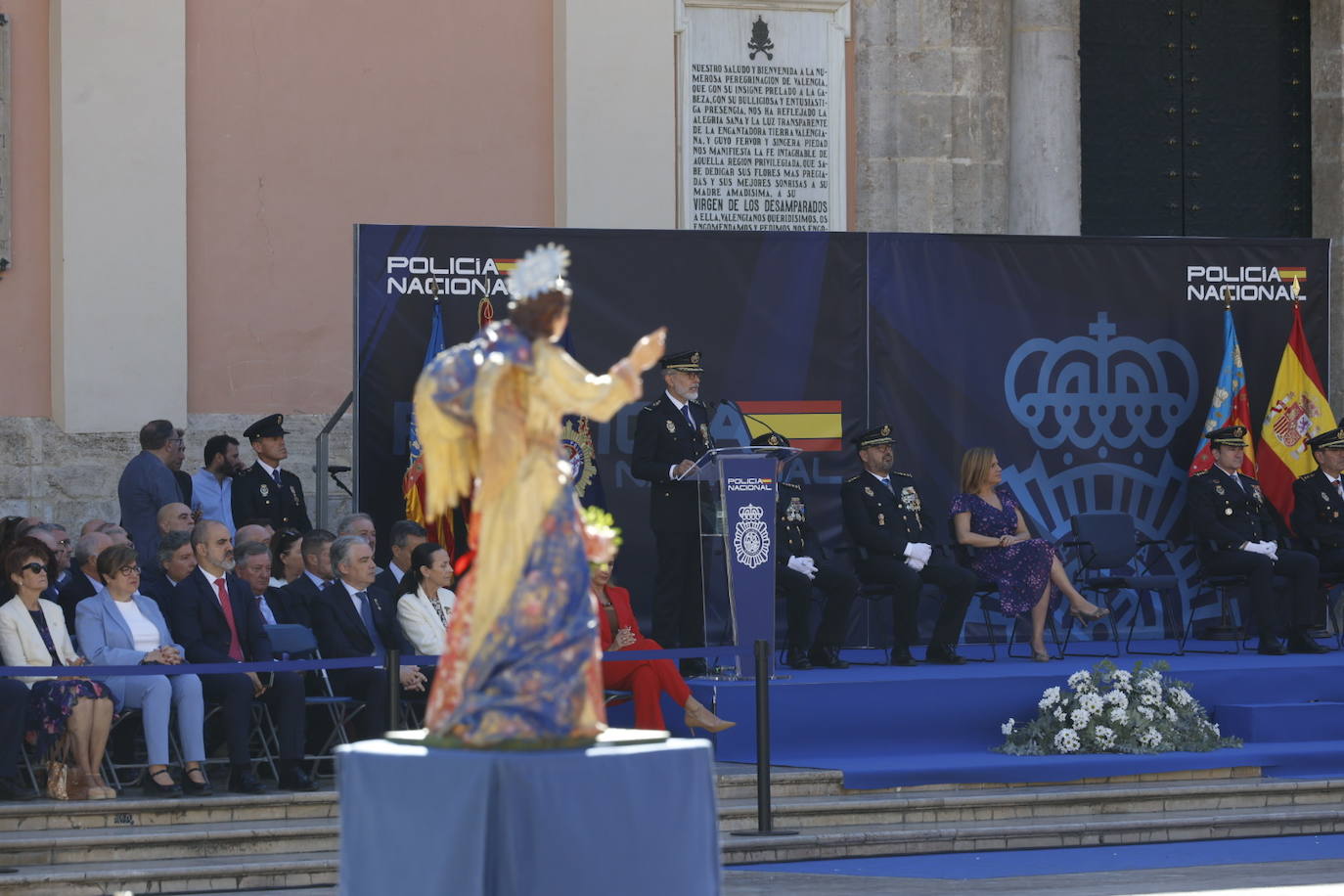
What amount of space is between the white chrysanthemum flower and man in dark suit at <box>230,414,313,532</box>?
462cm

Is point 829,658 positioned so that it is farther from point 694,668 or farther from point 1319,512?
point 1319,512

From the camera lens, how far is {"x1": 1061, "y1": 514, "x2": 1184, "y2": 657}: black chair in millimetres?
13883

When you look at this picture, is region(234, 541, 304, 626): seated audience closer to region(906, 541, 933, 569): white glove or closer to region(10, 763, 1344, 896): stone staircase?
region(10, 763, 1344, 896): stone staircase

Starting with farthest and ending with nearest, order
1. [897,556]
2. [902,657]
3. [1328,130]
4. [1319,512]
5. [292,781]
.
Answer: [1328,130] < [1319,512] < [897,556] < [902,657] < [292,781]

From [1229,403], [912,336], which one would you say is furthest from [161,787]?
[1229,403]

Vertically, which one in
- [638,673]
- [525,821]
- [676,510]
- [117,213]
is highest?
[117,213]

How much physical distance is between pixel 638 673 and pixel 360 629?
144 cm

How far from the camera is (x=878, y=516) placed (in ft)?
43.9

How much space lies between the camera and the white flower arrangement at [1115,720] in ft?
39.0

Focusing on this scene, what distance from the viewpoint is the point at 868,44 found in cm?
1688

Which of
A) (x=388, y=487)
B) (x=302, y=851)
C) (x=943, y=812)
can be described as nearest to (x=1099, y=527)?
(x=943, y=812)

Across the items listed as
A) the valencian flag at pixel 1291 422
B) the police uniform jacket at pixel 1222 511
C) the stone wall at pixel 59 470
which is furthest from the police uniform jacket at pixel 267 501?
the valencian flag at pixel 1291 422

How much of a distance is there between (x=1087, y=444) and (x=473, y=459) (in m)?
8.12

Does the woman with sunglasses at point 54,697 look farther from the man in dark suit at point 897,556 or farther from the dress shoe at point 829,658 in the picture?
the man in dark suit at point 897,556
